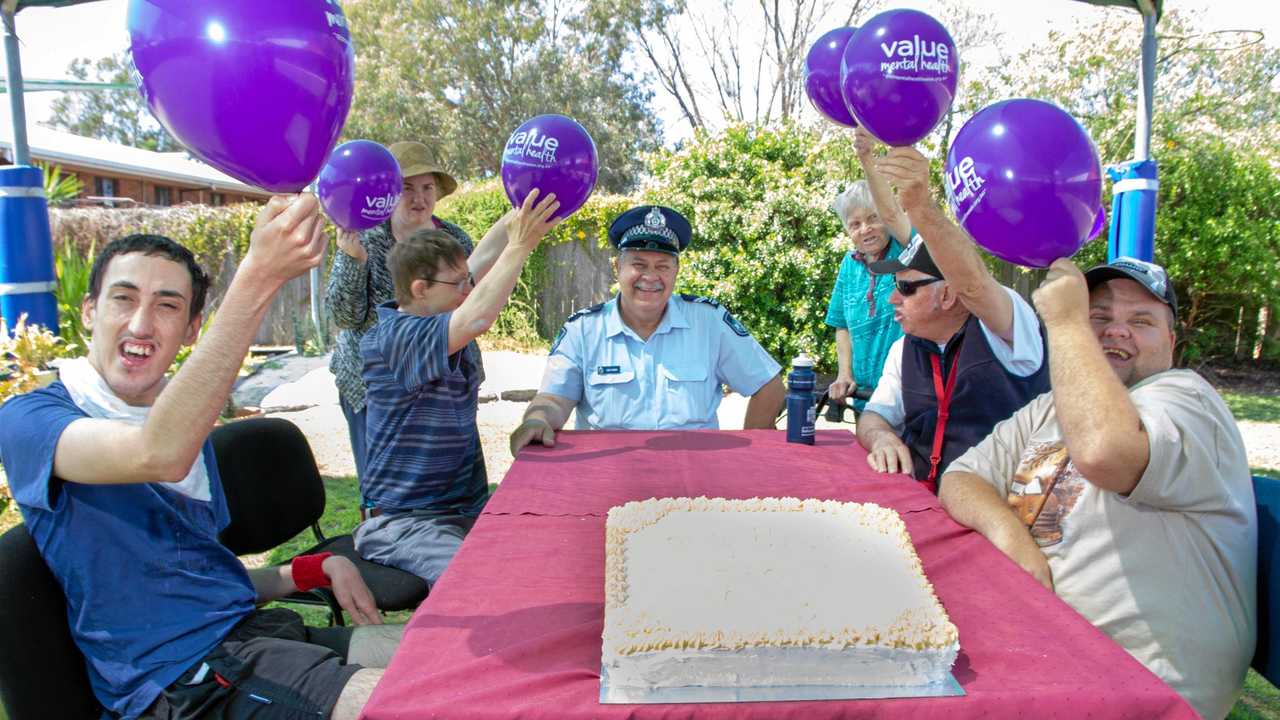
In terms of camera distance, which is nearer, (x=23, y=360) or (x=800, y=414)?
(x=800, y=414)

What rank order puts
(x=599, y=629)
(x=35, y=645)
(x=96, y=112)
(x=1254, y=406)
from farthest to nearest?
(x=96, y=112) → (x=1254, y=406) → (x=35, y=645) → (x=599, y=629)

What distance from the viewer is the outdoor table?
3.79 feet

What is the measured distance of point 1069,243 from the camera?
1.83m

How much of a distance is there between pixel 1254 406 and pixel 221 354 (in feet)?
32.8

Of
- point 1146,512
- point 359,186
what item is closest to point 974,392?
point 1146,512

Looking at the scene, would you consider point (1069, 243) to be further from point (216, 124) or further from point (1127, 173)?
point (1127, 173)

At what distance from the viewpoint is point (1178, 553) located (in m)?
1.68

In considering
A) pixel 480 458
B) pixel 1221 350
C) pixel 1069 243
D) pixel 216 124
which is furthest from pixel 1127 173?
pixel 1221 350

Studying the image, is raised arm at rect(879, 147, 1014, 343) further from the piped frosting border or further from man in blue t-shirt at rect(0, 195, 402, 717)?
man in blue t-shirt at rect(0, 195, 402, 717)

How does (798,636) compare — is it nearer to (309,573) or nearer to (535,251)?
(309,573)

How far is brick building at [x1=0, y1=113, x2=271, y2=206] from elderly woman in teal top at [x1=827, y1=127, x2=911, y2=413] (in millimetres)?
16023

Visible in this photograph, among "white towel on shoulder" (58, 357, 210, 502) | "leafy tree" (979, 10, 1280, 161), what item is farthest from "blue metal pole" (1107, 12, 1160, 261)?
"leafy tree" (979, 10, 1280, 161)

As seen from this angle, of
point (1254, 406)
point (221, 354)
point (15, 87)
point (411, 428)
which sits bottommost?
point (1254, 406)

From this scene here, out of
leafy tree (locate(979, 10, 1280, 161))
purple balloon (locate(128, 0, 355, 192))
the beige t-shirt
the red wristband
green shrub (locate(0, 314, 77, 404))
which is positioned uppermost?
leafy tree (locate(979, 10, 1280, 161))
